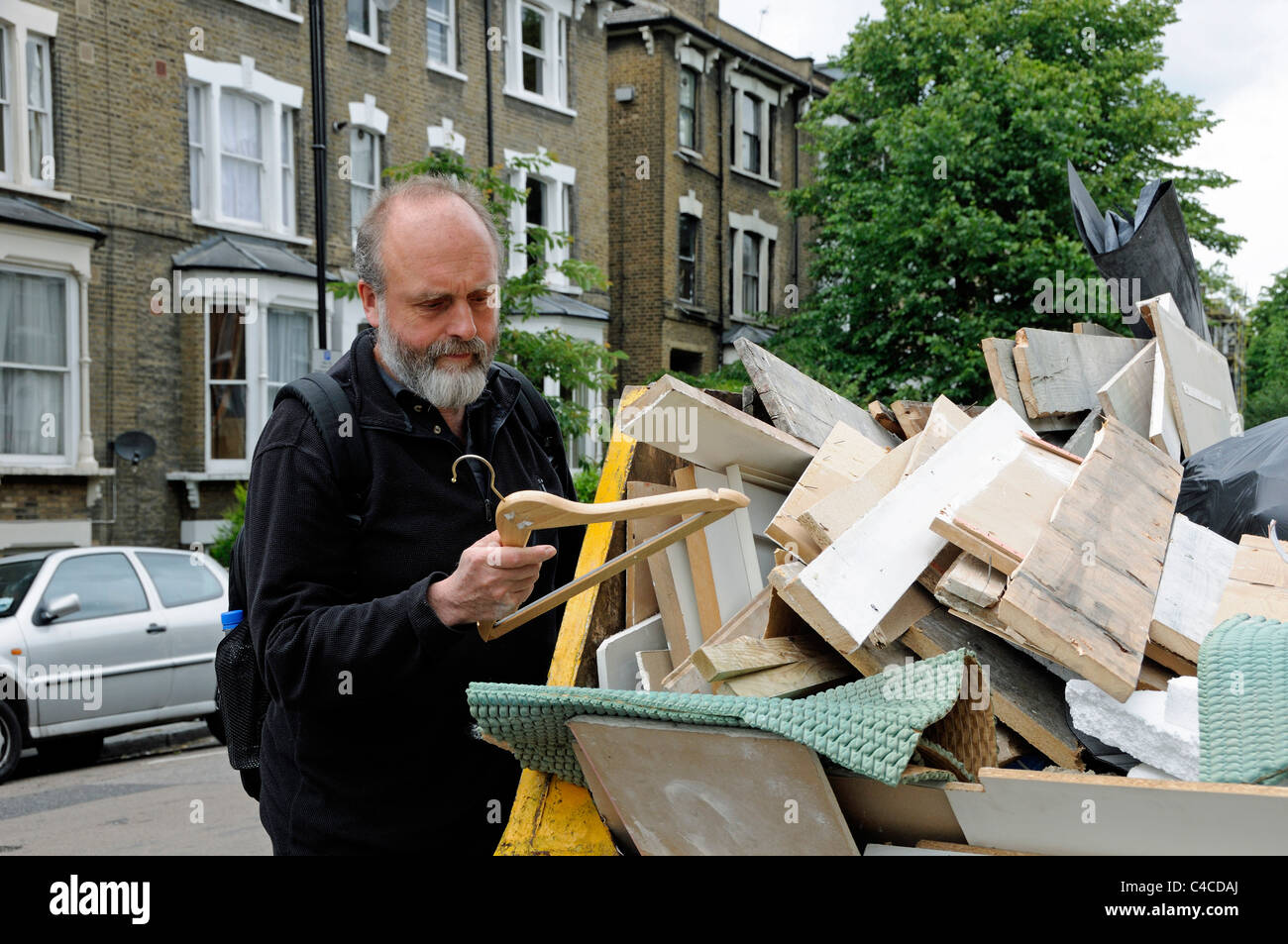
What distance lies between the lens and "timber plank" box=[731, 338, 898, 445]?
10.3 ft

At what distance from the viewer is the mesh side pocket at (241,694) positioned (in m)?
2.50

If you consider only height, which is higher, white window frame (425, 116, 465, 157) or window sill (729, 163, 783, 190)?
window sill (729, 163, 783, 190)

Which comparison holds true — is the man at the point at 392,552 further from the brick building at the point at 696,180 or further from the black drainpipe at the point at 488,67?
the brick building at the point at 696,180

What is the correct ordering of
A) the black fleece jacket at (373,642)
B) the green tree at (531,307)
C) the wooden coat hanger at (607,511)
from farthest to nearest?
1. the green tree at (531,307)
2. the black fleece jacket at (373,642)
3. the wooden coat hanger at (607,511)

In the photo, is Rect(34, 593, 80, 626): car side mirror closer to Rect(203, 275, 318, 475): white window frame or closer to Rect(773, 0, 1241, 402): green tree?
Rect(203, 275, 318, 475): white window frame

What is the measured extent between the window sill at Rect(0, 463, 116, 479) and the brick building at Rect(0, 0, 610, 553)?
0.03 m

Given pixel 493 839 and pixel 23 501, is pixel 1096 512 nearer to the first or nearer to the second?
pixel 493 839

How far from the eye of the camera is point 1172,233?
13.8 ft

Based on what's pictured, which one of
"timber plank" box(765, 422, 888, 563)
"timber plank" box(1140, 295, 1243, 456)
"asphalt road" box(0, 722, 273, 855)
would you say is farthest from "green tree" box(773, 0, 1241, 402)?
"timber plank" box(765, 422, 888, 563)

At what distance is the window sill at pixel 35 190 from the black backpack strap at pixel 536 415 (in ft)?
42.0

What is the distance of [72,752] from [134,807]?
1952 millimetres

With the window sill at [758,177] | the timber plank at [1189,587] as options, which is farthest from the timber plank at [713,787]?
the window sill at [758,177]

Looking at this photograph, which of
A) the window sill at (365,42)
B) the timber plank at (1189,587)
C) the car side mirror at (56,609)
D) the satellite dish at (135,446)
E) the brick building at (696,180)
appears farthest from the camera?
the brick building at (696,180)

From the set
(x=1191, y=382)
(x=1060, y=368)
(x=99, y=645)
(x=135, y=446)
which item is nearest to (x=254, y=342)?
(x=135, y=446)
